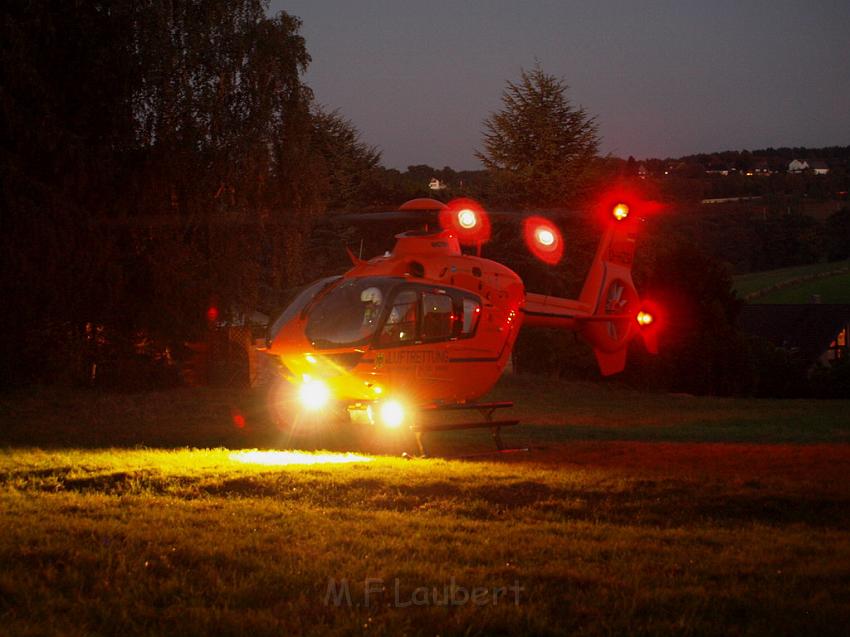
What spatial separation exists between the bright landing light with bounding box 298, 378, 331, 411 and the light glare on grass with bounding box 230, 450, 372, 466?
1.96 meters

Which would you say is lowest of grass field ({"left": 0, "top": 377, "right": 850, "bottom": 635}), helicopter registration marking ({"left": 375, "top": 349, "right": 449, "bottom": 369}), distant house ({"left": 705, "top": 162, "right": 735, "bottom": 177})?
grass field ({"left": 0, "top": 377, "right": 850, "bottom": 635})

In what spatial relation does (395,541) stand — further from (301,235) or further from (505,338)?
(301,235)

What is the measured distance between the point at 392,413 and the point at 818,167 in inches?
476

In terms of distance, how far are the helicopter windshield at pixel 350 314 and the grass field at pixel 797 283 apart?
5970 centimetres

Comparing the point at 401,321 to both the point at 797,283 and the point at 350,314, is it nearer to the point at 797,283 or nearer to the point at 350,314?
the point at 350,314

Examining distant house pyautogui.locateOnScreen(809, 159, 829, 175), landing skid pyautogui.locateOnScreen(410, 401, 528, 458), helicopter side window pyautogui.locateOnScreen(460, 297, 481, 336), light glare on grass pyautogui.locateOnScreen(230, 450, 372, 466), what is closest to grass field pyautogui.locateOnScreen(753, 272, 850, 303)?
distant house pyautogui.locateOnScreen(809, 159, 829, 175)

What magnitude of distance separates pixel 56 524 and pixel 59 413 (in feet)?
54.9

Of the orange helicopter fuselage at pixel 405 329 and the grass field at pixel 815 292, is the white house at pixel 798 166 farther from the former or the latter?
the grass field at pixel 815 292

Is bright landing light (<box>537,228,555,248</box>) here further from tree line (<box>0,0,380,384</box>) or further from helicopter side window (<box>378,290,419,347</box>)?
tree line (<box>0,0,380,384</box>)

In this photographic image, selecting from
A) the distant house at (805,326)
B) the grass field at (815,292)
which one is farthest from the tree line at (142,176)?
the grass field at (815,292)

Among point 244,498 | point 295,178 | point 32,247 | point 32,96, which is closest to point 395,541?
point 244,498

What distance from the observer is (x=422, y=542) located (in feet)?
24.1

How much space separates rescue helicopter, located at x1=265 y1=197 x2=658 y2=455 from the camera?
48.5ft

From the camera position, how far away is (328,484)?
9.83 m
